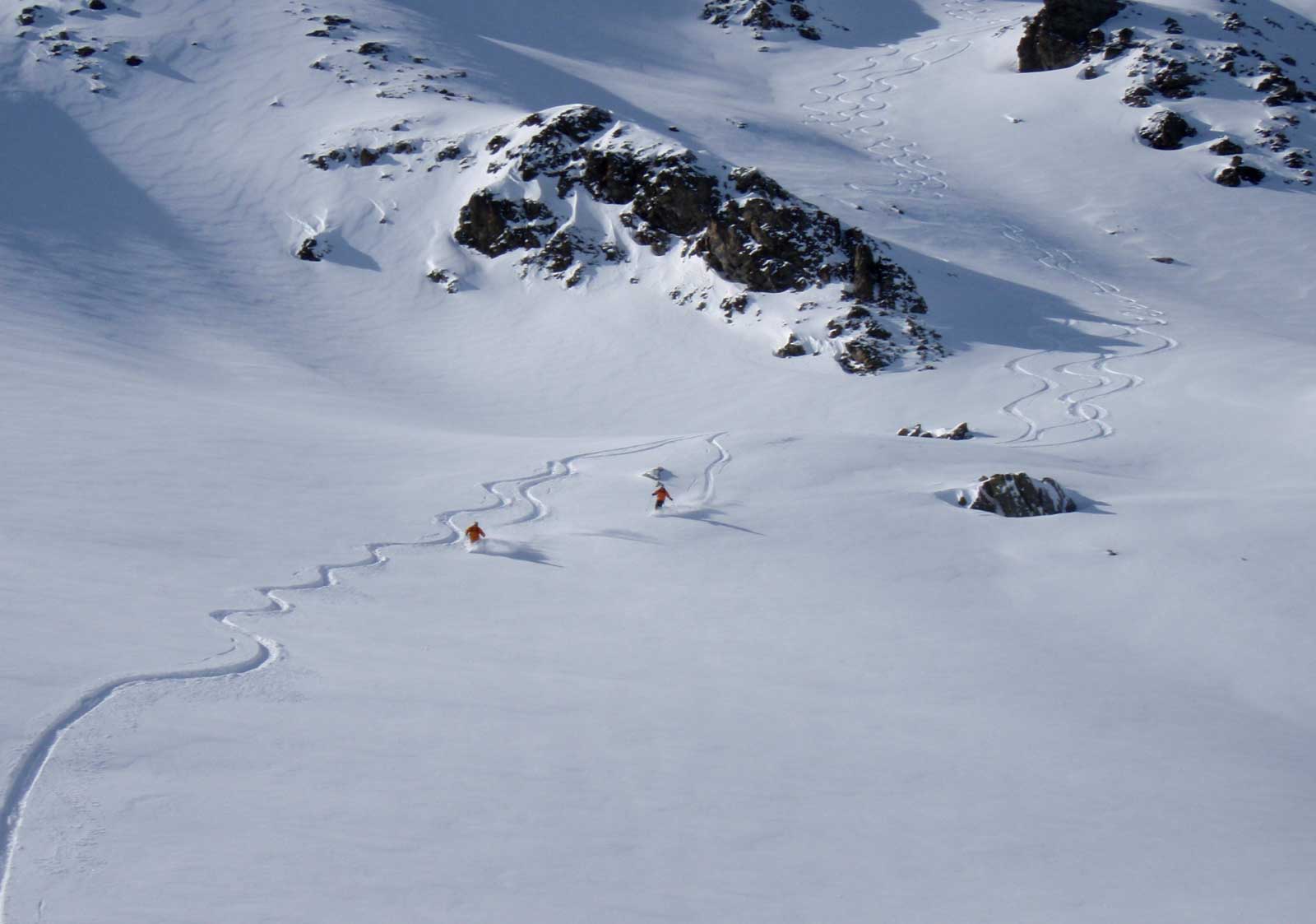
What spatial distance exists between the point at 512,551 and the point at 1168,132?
4841 cm

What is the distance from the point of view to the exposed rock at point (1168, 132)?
50156mm

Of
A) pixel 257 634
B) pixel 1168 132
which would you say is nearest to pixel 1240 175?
pixel 1168 132

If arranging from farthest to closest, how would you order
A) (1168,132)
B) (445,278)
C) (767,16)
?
(767,16), (1168,132), (445,278)

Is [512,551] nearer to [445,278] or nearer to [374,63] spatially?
[445,278]

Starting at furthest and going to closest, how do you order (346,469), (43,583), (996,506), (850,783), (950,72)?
(950,72) < (346,469) < (996,506) < (43,583) < (850,783)

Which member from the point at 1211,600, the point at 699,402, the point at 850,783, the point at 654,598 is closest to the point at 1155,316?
the point at 699,402

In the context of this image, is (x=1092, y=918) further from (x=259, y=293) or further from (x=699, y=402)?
(x=259, y=293)

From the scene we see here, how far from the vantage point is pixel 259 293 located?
121ft

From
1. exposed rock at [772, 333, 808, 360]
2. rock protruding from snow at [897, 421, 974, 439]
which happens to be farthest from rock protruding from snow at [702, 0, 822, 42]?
rock protruding from snow at [897, 421, 974, 439]

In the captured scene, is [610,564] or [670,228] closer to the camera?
[610,564]

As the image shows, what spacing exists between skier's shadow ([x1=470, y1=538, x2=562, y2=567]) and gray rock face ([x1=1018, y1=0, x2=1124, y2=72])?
183 ft

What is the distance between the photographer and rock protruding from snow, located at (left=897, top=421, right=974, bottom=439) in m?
24.8

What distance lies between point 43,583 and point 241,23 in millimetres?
53462

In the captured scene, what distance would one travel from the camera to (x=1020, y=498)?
1728 cm
